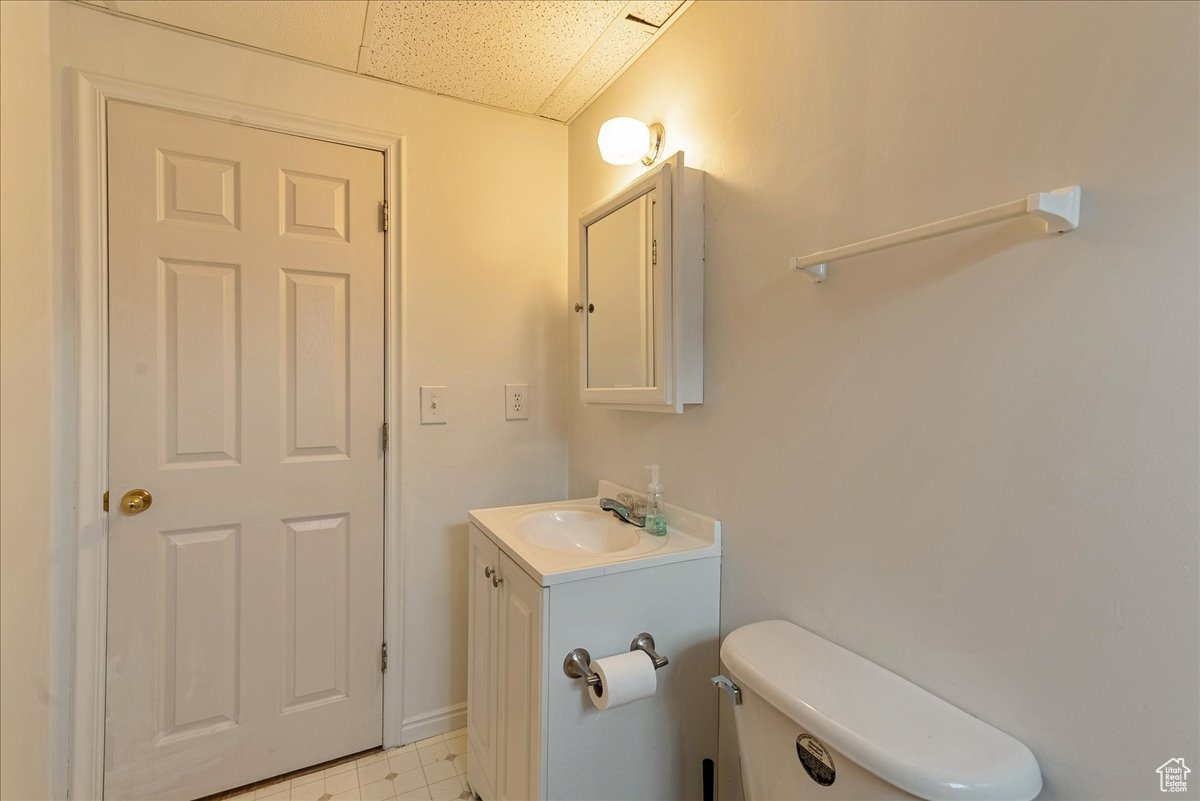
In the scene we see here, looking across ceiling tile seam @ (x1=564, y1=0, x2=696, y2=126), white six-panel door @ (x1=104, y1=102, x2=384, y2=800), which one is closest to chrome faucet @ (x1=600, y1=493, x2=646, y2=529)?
white six-panel door @ (x1=104, y1=102, x2=384, y2=800)

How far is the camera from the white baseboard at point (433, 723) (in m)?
1.76

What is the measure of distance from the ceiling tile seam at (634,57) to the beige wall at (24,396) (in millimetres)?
1380

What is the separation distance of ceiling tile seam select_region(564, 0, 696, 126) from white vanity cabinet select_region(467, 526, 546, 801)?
1.47m

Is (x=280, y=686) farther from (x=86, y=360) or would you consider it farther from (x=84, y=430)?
(x=86, y=360)

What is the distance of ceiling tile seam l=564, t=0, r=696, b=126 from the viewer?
139 centimetres

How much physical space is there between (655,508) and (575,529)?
0.28 metres

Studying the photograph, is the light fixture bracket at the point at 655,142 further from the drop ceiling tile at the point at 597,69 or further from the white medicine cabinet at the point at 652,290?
the drop ceiling tile at the point at 597,69

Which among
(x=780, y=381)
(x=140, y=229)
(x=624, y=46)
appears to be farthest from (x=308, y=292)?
(x=780, y=381)

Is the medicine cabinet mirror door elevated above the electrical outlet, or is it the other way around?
the medicine cabinet mirror door

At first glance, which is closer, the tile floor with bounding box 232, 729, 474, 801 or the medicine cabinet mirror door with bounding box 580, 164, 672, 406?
the medicine cabinet mirror door with bounding box 580, 164, 672, 406

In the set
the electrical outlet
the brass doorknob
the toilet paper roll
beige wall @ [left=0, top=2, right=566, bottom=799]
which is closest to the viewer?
the toilet paper roll

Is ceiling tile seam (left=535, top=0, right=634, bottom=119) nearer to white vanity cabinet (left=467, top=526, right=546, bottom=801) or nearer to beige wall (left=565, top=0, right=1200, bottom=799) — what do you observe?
beige wall (left=565, top=0, right=1200, bottom=799)
